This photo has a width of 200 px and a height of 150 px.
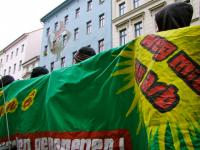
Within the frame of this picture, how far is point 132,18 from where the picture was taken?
19969 mm

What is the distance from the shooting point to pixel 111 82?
6.84 ft

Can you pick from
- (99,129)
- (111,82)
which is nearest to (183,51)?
(111,82)

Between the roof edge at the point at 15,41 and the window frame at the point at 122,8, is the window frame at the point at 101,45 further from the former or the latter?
the roof edge at the point at 15,41

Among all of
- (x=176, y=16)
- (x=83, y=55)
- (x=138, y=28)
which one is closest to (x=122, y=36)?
(x=138, y=28)

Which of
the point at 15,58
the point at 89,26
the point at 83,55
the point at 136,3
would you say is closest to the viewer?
the point at 83,55

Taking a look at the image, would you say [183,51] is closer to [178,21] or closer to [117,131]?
[178,21]

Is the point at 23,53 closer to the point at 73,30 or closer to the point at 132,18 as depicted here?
the point at 73,30

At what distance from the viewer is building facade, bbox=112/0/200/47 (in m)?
18.6

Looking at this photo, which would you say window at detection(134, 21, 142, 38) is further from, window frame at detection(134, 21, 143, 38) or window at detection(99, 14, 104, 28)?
window at detection(99, 14, 104, 28)

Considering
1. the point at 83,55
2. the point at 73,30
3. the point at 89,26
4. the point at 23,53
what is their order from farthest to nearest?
1. the point at 23,53
2. the point at 73,30
3. the point at 89,26
4. the point at 83,55

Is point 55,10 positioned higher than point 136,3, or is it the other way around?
point 55,10

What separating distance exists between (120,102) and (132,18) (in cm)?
1842

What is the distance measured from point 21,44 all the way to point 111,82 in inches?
1422

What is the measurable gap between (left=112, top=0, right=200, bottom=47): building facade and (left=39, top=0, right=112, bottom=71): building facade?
603mm
